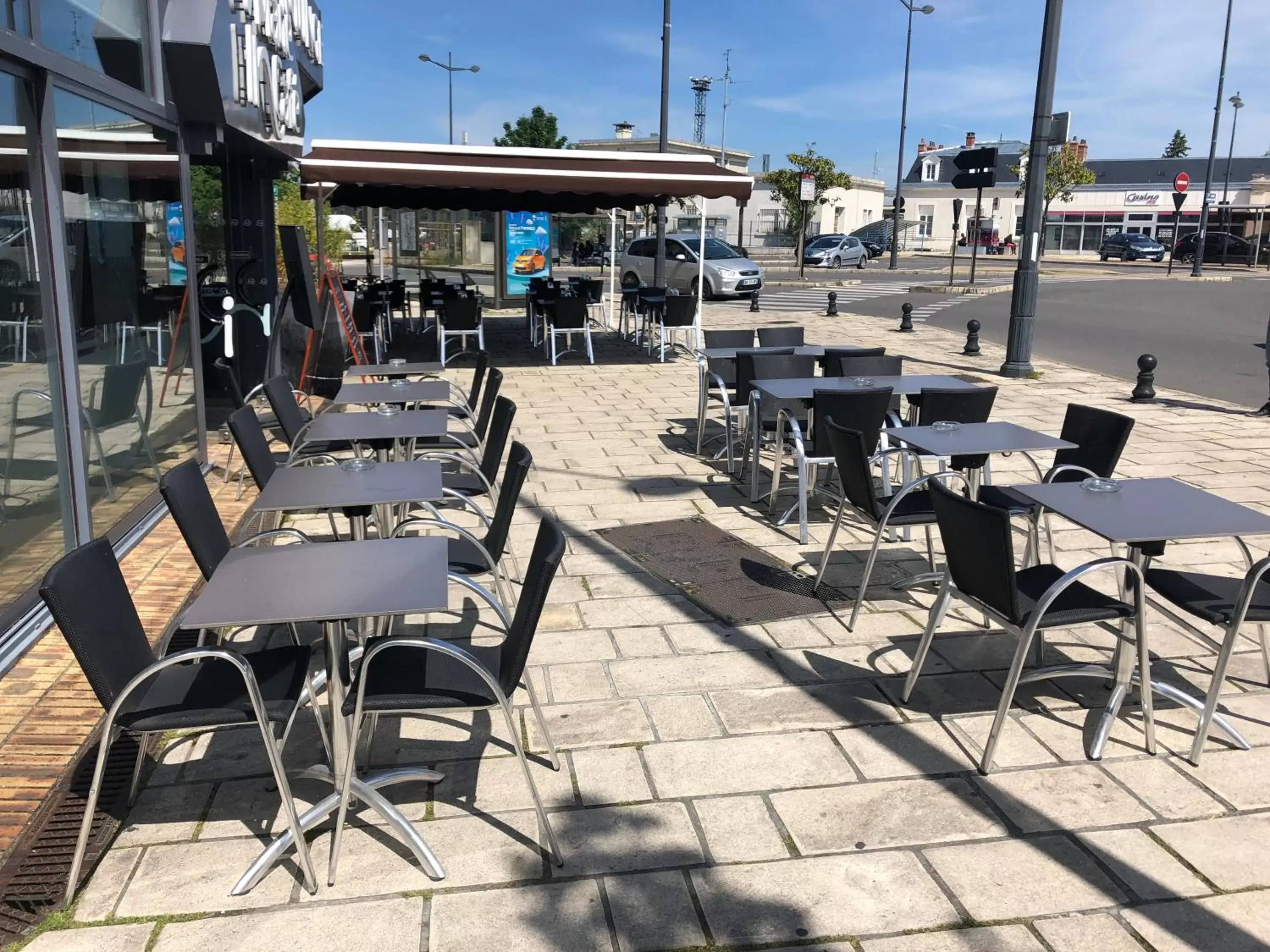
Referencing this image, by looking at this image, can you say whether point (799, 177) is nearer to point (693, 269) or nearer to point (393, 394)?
point (693, 269)

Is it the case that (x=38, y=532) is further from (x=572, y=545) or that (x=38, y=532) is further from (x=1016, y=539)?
(x=1016, y=539)

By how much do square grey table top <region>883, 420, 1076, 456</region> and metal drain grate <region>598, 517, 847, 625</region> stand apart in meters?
0.83

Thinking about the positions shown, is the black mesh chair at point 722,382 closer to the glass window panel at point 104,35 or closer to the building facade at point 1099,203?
the glass window panel at point 104,35

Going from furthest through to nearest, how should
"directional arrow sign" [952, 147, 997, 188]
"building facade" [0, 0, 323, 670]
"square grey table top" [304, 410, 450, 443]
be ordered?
"directional arrow sign" [952, 147, 997, 188] → "square grey table top" [304, 410, 450, 443] → "building facade" [0, 0, 323, 670]

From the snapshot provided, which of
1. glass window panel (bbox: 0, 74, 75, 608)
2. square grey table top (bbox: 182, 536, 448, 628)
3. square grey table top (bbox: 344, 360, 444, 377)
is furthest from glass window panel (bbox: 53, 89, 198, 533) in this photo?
square grey table top (bbox: 182, 536, 448, 628)

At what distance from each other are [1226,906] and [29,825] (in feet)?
10.8

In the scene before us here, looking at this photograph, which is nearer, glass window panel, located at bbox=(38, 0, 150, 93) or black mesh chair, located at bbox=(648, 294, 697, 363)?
glass window panel, located at bbox=(38, 0, 150, 93)

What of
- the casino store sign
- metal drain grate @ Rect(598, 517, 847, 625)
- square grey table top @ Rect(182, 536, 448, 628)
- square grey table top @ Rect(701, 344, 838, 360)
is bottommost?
metal drain grate @ Rect(598, 517, 847, 625)

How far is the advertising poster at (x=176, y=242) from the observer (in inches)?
261

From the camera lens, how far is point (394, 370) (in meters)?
7.80

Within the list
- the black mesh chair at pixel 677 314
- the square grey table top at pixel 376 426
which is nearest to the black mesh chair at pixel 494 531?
the square grey table top at pixel 376 426

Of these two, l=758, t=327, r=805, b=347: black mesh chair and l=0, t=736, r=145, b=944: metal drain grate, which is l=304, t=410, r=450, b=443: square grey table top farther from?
l=758, t=327, r=805, b=347: black mesh chair

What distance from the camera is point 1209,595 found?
3570 mm

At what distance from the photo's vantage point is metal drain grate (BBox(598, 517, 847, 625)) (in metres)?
4.77
